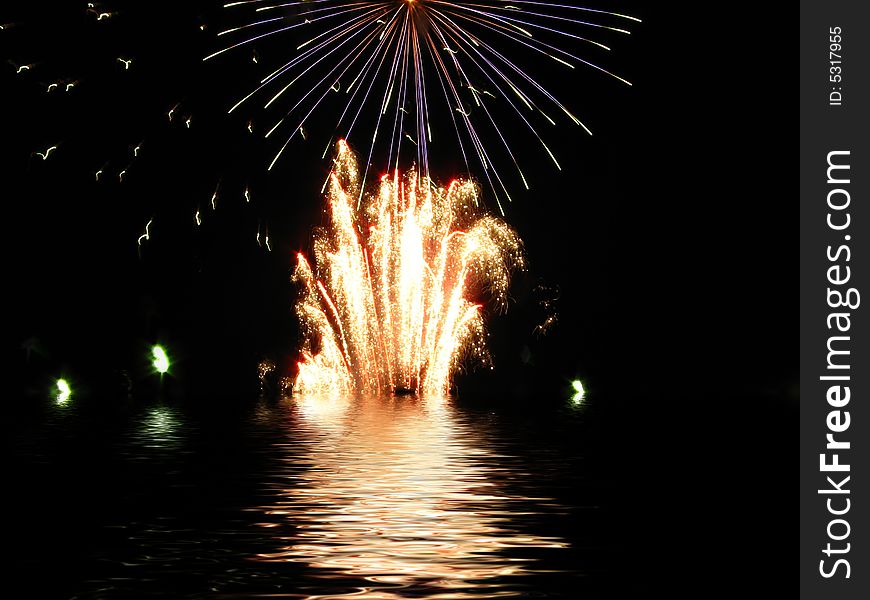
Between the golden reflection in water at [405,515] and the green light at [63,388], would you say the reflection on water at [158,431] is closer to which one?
the golden reflection in water at [405,515]

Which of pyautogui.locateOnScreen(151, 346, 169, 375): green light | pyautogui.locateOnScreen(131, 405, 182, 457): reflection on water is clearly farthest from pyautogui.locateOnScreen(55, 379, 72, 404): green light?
pyautogui.locateOnScreen(131, 405, 182, 457): reflection on water

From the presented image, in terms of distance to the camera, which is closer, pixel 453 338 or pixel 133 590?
pixel 133 590

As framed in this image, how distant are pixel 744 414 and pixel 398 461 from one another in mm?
42214

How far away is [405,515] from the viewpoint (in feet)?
92.1

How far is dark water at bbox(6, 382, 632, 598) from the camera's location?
20453 mm

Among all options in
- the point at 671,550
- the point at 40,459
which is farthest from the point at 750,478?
the point at 40,459

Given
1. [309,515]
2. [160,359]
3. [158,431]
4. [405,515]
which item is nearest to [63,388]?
[160,359]

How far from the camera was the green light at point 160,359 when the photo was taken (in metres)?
122

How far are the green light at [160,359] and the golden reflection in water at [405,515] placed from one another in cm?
7218

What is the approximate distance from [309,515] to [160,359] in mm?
98495

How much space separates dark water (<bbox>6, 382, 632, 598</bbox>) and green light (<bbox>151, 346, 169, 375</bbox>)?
64454 mm

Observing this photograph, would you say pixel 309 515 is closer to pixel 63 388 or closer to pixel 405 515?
pixel 405 515

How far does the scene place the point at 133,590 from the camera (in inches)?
773
